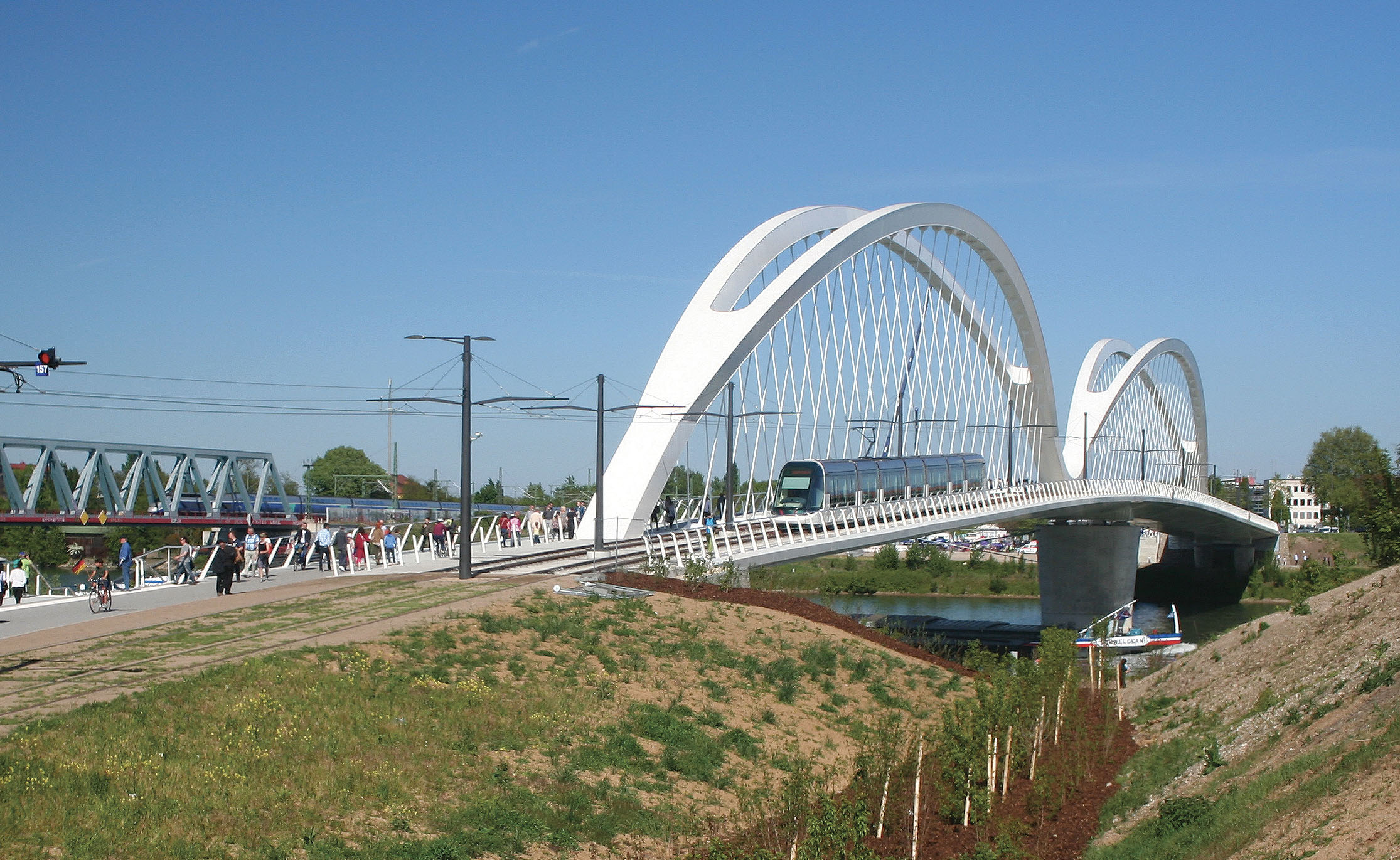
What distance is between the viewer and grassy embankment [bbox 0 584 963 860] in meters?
10.9

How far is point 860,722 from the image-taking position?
61.3ft

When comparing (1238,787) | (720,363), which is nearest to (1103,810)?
(1238,787)

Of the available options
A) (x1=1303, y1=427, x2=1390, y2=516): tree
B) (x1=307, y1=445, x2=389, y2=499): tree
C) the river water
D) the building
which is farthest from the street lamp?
the building

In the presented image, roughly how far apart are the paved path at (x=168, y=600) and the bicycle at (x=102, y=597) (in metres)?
0.15

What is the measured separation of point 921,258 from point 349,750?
156ft

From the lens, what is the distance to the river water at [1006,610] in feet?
211

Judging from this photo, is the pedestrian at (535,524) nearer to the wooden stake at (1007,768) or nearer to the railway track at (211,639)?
the railway track at (211,639)

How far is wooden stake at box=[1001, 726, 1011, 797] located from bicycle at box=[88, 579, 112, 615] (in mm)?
16057

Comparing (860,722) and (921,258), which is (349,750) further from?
(921,258)

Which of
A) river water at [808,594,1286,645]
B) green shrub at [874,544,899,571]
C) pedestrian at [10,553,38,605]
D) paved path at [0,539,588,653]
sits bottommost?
river water at [808,594,1286,645]

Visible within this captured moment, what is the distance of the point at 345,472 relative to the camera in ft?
383

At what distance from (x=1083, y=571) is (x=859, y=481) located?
879 inches

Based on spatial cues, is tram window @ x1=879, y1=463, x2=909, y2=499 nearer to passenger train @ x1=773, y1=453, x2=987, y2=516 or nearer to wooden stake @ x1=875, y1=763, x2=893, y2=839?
passenger train @ x1=773, y1=453, x2=987, y2=516

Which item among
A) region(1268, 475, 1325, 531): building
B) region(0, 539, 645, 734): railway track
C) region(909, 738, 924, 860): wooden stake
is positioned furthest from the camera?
region(1268, 475, 1325, 531): building
